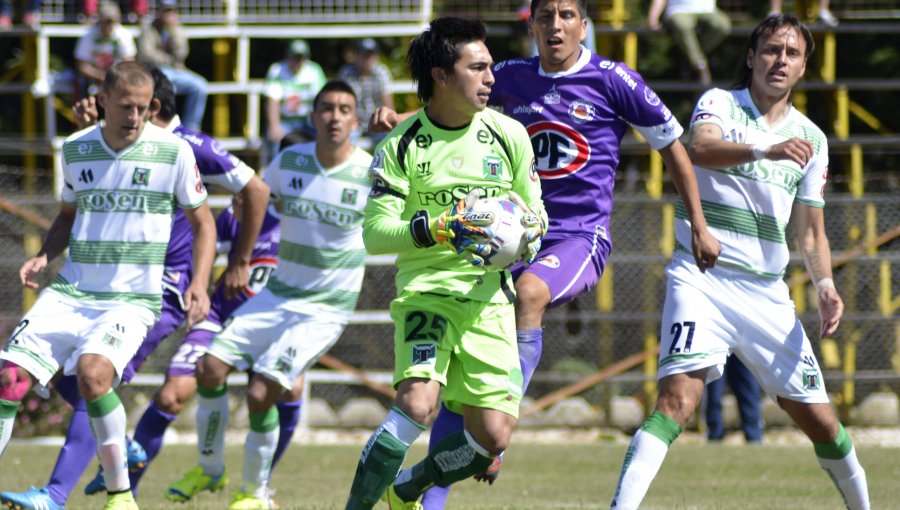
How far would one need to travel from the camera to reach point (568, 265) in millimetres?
6156

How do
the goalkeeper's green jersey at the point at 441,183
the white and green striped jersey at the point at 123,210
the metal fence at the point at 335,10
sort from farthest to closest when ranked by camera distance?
the metal fence at the point at 335,10
the white and green striped jersey at the point at 123,210
the goalkeeper's green jersey at the point at 441,183

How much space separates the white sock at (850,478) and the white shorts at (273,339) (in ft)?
10.9

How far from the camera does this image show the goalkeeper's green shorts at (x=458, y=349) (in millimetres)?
5297

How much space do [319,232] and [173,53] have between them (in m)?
7.29

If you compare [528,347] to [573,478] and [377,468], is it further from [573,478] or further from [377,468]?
[573,478]

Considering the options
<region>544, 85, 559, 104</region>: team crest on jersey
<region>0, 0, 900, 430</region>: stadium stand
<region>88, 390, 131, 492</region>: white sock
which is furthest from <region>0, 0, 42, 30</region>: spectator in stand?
<region>544, 85, 559, 104</region>: team crest on jersey

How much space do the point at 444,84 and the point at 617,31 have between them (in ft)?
33.7

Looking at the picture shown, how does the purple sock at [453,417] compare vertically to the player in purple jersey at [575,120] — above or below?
below

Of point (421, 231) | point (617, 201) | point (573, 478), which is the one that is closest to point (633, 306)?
point (617, 201)

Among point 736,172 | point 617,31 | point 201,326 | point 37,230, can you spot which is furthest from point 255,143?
point 736,172

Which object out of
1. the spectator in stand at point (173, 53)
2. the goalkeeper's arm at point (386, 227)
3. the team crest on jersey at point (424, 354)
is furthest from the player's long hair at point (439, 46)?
the spectator in stand at point (173, 53)

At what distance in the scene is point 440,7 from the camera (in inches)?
663

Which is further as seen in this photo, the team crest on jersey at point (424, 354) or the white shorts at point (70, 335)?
the white shorts at point (70, 335)

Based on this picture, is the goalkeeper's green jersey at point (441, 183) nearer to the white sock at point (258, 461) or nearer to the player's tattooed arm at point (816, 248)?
the player's tattooed arm at point (816, 248)
